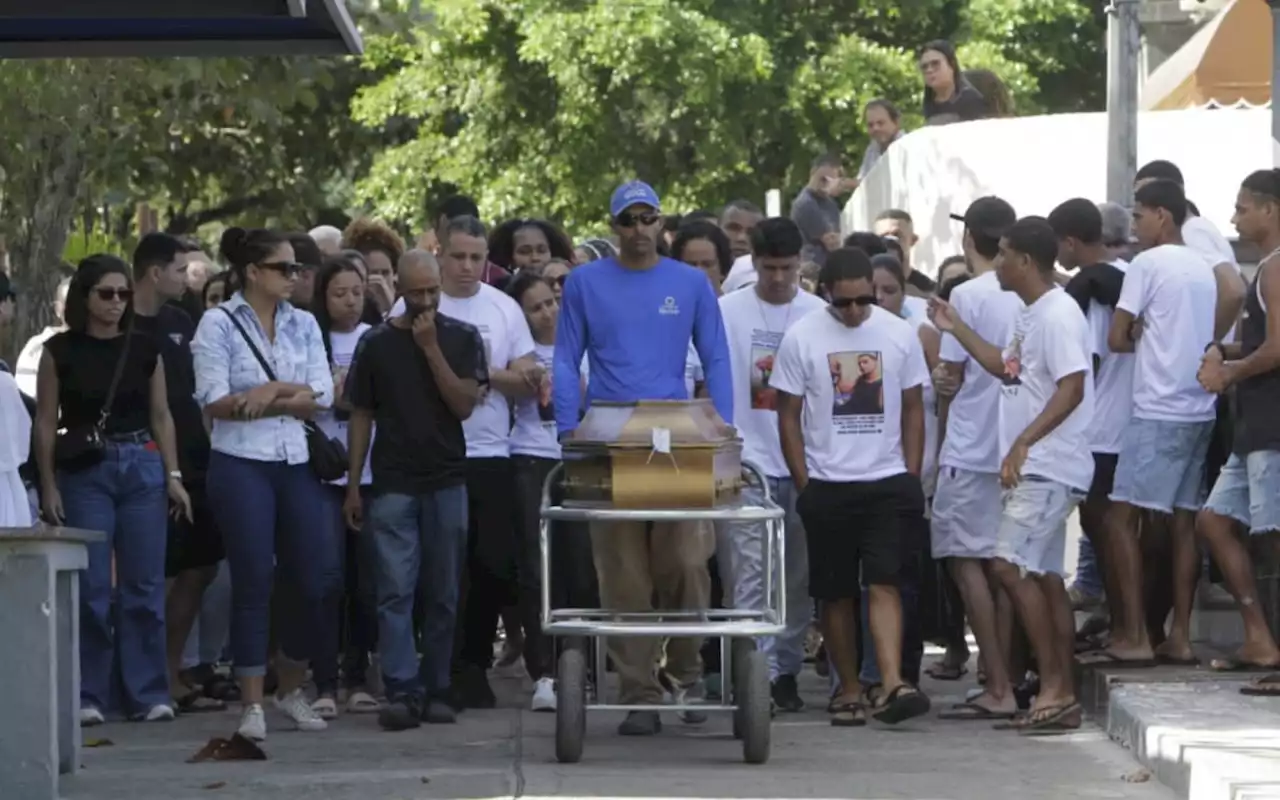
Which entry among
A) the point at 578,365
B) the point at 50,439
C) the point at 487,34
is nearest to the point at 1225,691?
the point at 578,365

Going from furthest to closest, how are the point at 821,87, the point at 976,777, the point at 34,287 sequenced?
1. the point at 821,87
2. the point at 34,287
3. the point at 976,777

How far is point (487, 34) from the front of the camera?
30531mm

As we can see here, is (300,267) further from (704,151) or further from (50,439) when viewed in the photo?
(704,151)

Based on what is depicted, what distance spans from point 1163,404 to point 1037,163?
7.95 metres

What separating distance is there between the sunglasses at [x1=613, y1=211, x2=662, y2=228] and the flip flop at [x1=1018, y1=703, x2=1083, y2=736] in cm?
254

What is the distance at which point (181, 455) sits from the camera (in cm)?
1251

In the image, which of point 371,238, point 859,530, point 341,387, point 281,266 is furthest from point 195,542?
point 859,530

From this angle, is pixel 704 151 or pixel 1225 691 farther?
pixel 704 151

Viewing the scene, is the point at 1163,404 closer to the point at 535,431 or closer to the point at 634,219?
the point at 634,219

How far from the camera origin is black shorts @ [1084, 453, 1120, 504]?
12.1 m

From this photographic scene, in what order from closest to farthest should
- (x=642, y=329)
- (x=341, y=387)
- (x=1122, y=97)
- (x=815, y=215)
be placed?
(x=642, y=329) → (x=341, y=387) → (x=1122, y=97) → (x=815, y=215)

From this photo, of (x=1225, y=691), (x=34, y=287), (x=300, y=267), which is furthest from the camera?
(x=34, y=287)

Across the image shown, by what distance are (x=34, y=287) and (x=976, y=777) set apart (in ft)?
36.0

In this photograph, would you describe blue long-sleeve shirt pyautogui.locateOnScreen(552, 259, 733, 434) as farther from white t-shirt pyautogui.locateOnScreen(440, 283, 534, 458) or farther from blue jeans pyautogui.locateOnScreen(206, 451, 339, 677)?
blue jeans pyautogui.locateOnScreen(206, 451, 339, 677)
